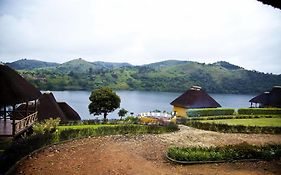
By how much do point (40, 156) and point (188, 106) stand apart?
23234 mm

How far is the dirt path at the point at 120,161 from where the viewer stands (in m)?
12.0

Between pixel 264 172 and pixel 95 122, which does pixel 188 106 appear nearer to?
pixel 95 122

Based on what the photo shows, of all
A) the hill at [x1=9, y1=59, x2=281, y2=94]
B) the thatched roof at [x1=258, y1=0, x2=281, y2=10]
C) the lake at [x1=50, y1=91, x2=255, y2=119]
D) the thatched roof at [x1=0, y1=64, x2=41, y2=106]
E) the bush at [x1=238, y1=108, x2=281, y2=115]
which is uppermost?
the hill at [x1=9, y1=59, x2=281, y2=94]

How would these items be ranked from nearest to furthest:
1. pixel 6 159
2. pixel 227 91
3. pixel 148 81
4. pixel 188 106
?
pixel 6 159
pixel 188 106
pixel 227 91
pixel 148 81

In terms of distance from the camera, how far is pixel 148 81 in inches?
5487

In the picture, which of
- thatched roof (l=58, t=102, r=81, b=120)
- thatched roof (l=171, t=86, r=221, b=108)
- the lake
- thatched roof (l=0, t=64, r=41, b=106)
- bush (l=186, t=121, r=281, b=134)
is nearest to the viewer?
thatched roof (l=0, t=64, r=41, b=106)

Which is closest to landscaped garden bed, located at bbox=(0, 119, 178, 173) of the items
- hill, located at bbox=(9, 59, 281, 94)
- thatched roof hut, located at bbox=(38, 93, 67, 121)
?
thatched roof hut, located at bbox=(38, 93, 67, 121)

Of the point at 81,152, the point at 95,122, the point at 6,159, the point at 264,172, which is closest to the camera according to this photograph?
the point at 264,172

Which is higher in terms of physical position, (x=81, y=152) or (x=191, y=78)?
(x=191, y=78)

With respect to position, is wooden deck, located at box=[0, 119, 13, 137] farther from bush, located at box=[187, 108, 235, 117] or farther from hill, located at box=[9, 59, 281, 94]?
hill, located at box=[9, 59, 281, 94]

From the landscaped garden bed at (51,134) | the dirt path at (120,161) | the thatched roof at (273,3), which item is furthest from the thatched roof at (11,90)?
the thatched roof at (273,3)

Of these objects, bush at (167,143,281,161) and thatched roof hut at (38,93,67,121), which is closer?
bush at (167,143,281,161)

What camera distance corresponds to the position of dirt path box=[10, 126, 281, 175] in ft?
39.5

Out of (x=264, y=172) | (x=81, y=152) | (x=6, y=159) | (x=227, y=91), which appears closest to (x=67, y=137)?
(x=81, y=152)
